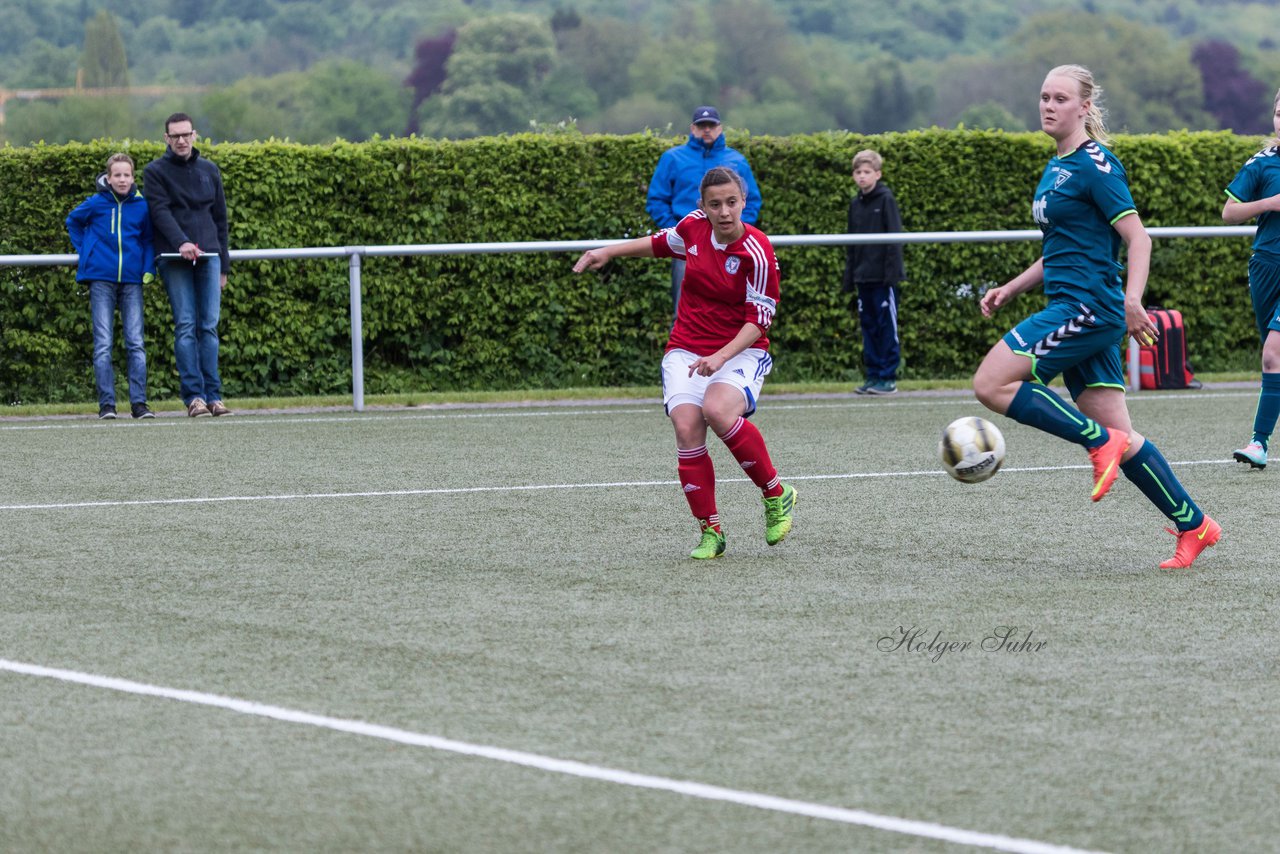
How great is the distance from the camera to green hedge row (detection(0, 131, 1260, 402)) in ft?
48.4

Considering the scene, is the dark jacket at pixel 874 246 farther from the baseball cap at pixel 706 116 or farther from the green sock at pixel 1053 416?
the green sock at pixel 1053 416

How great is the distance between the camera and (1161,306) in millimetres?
16531

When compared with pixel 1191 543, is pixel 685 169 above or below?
above

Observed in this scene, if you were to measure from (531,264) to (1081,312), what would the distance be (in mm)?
9161

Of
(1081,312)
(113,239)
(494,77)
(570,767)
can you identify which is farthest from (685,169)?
(494,77)

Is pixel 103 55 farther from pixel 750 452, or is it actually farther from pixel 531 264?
pixel 750 452

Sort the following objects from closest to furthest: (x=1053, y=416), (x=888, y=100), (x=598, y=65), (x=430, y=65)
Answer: (x=1053, y=416) < (x=430, y=65) < (x=888, y=100) < (x=598, y=65)

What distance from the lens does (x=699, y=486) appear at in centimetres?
714

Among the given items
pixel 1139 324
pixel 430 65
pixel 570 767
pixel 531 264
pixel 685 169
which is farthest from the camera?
pixel 430 65

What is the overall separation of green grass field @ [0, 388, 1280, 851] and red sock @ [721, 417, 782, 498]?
0.30 m

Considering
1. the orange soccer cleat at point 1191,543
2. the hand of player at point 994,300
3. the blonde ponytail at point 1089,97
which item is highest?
the blonde ponytail at point 1089,97

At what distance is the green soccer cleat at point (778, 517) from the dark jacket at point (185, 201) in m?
6.83

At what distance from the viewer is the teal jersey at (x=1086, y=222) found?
667 centimetres

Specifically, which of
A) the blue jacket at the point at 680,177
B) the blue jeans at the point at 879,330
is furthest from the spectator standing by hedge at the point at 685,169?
the blue jeans at the point at 879,330
